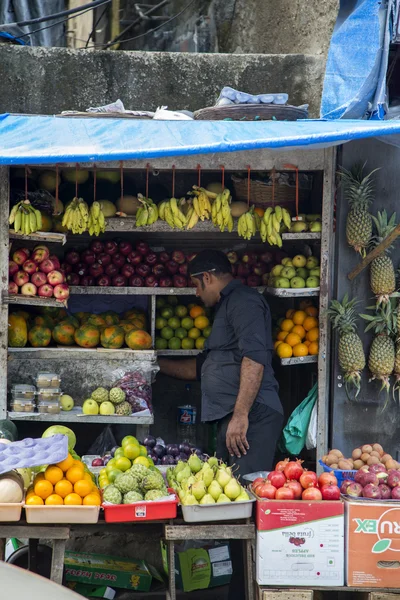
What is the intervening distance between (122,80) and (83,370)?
2.60m

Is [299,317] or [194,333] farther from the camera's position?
[194,333]

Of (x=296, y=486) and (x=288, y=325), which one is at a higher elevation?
(x=288, y=325)

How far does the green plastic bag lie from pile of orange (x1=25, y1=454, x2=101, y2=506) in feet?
7.16

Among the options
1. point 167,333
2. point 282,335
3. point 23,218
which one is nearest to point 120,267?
point 167,333

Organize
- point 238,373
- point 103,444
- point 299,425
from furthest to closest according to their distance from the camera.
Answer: point 103,444, point 299,425, point 238,373

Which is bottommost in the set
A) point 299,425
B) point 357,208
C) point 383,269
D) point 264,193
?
point 299,425

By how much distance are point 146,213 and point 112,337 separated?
1092 millimetres

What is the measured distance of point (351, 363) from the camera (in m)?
5.77

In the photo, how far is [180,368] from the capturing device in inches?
253

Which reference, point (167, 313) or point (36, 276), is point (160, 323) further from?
point (36, 276)

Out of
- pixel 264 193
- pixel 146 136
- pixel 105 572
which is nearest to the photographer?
pixel 146 136

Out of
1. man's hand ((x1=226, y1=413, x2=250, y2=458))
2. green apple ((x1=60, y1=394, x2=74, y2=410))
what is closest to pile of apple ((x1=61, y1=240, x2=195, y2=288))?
green apple ((x1=60, y1=394, x2=74, y2=410))

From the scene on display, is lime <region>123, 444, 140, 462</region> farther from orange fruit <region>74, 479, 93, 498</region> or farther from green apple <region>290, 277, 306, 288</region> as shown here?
green apple <region>290, 277, 306, 288</region>

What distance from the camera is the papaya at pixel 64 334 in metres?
6.28
